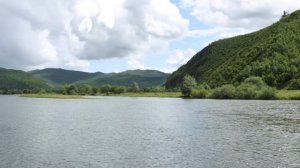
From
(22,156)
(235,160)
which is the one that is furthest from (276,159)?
(22,156)

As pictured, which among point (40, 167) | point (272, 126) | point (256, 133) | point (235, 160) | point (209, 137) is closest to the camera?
point (40, 167)

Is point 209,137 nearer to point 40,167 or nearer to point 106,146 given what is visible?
point 106,146

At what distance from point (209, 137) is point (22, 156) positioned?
29558 mm

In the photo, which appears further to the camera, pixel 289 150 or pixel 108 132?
pixel 108 132

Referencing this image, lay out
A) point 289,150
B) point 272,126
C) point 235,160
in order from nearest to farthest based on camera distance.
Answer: point 235,160 < point 289,150 < point 272,126

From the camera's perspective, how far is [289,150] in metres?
51.0

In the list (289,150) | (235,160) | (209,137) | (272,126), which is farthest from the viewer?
(272,126)

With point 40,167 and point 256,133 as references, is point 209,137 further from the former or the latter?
point 40,167

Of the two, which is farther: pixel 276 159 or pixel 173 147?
pixel 173 147

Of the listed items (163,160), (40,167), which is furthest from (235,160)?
(40,167)

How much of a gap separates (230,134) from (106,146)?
2353 centimetres

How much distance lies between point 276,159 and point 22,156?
1149 inches

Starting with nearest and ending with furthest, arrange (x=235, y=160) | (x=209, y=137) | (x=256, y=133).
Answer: (x=235, y=160), (x=209, y=137), (x=256, y=133)

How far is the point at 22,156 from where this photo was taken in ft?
153
